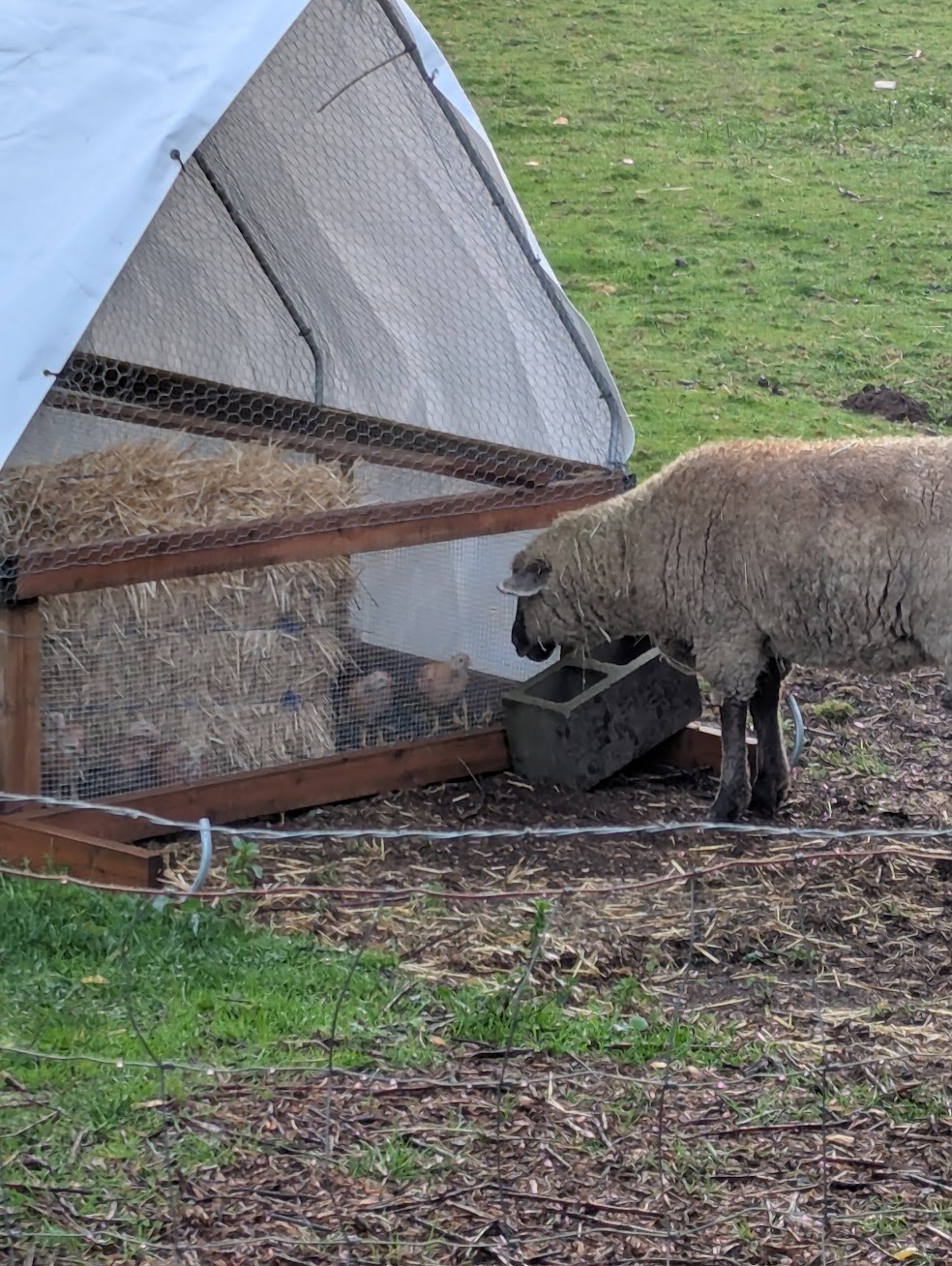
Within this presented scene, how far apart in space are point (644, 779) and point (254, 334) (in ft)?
9.90

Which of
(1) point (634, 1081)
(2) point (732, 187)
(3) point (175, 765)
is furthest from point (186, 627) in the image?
(2) point (732, 187)

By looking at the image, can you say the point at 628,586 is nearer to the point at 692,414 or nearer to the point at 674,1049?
the point at 674,1049

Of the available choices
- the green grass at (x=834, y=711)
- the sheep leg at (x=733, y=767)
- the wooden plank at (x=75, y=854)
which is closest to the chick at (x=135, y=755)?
the wooden plank at (x=75, y=854)

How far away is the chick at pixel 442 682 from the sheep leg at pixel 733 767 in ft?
3.75

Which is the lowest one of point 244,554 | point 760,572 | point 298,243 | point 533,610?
point 533,610

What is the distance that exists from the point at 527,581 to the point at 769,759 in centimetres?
126

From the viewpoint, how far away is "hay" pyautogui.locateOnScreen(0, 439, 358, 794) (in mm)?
6352

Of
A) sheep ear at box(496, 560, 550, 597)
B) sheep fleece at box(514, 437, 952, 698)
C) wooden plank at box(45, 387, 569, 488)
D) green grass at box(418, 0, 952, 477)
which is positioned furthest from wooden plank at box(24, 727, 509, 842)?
green grass at box(418, 0, 952, 477)

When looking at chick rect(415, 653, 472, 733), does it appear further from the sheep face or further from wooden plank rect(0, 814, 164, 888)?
wooden plank rect(0, 814, 164, 888)

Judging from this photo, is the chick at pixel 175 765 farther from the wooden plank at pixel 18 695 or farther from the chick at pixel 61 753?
the wooden plank at pixel 18 695

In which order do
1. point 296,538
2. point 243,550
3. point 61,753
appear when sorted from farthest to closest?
point 296,538 < point 243,550 < point 61,753

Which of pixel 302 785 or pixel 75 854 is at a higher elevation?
pixel 75 854

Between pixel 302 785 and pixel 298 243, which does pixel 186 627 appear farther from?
pixel 298 243

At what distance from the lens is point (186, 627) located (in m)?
6.61
